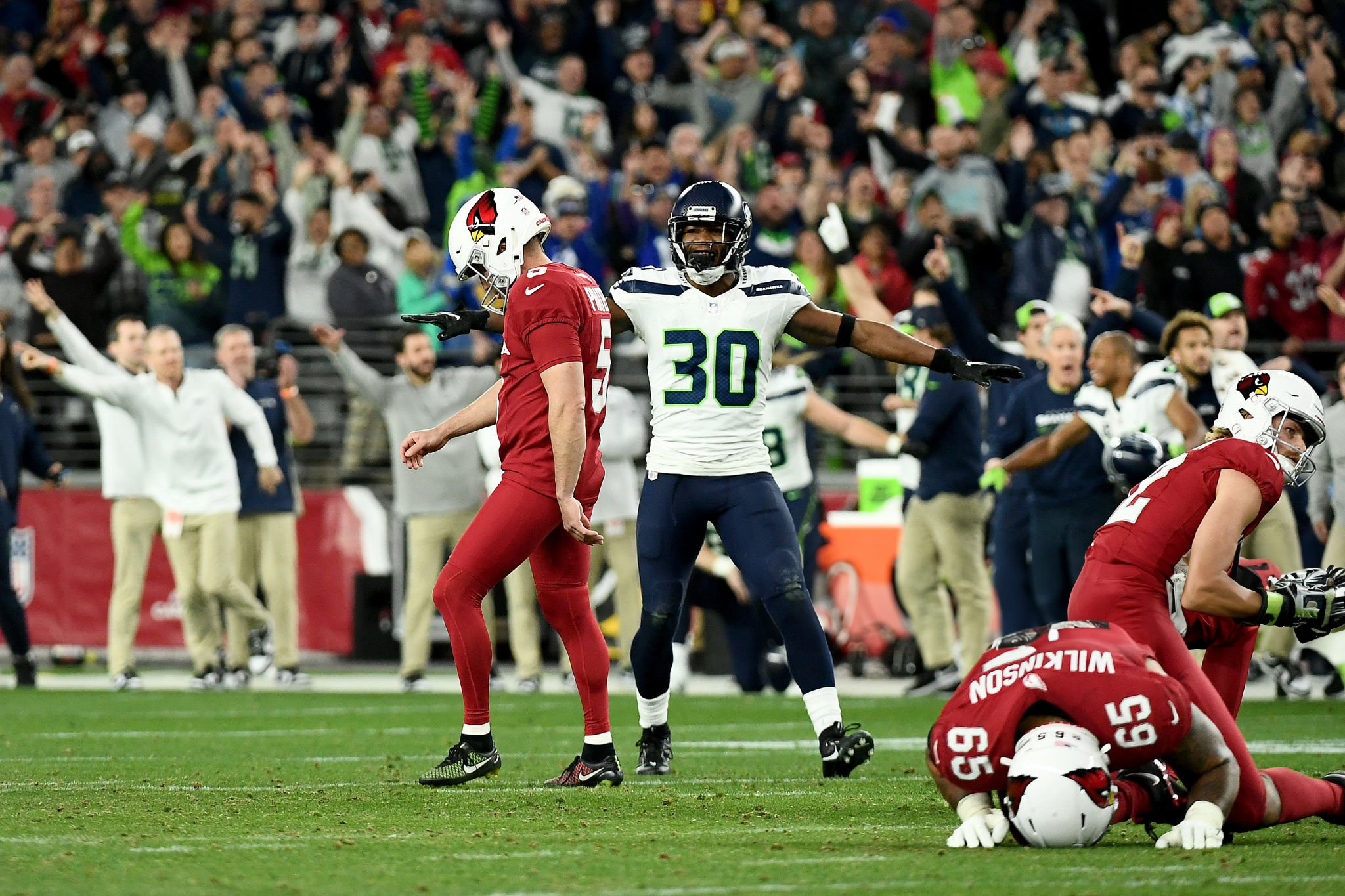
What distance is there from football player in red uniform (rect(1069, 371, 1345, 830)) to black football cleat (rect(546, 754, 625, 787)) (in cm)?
193

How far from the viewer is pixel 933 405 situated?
13.0m

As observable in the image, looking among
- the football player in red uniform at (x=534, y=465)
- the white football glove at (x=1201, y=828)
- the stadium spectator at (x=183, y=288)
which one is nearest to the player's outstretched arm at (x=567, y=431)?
the football player in red uniform at (x=534, y=465)

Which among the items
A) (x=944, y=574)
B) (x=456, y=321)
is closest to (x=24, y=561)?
(x=944, y=574)

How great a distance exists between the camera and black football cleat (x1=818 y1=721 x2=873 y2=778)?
7.55 m

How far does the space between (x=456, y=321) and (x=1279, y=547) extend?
21.8 ft

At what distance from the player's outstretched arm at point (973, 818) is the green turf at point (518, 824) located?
100 millimetres

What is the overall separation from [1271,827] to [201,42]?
18.1 m

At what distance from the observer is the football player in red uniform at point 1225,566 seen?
5.98 metres

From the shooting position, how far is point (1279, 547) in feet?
40.9

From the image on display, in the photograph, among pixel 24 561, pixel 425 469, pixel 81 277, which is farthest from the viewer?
pixel 81 277

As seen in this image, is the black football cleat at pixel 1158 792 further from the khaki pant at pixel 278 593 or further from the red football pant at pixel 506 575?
the khaki pant at pixel 278 593

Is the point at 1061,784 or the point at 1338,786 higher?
the point at 1061,784

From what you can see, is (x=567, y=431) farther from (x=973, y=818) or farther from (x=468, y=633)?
(x=973, y=818)

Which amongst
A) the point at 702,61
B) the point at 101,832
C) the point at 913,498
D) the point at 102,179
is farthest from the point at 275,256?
the point at 101,832
